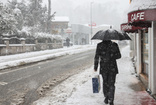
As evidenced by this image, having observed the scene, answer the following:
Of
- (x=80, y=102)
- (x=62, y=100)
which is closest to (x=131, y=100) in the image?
(x=80, y=102)

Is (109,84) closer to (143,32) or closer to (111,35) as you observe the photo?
(111,35)

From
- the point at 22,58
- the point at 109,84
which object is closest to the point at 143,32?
the point at 109,84

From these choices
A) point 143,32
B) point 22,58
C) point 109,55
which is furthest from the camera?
point 22,58

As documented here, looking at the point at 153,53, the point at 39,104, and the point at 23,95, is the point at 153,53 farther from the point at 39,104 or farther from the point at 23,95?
the point at 23,95

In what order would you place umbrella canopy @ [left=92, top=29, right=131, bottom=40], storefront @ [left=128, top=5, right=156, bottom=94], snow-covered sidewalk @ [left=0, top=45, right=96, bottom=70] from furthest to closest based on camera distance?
snow-covered sidewalk @ [left=0, top=45, right=96, bottom=70]
umbrella canopy @ [left=92, top=29, right=131, bottom=40]
storefront @ [left=128, top=5, right=156, bottom=94]

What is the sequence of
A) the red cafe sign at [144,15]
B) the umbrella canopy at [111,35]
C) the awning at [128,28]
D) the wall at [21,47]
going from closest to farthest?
the red cafe sign at [144,15], the umbrella canopy at [111,35], the awning at [128,28], the wall at [21,47]

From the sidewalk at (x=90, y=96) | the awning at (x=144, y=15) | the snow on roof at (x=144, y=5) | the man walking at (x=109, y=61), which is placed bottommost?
the sidewalk at (x=90, y=96)

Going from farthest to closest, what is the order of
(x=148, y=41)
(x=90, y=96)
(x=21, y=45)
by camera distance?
(x=21, y=45), (x=148, y=41), (x=90, y=96)

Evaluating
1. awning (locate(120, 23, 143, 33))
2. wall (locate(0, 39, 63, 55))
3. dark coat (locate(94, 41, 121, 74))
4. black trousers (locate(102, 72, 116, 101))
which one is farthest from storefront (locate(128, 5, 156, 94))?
wall (locate(0, 39, 63, 55))

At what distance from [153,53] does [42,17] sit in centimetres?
3970

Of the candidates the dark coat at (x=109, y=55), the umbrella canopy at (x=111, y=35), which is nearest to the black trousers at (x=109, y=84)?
the dark coat at (x=109, y=55)

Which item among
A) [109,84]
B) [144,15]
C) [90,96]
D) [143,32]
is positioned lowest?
[90,96]

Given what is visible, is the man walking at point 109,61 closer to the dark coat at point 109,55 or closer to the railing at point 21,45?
the dark coat at point 109,55

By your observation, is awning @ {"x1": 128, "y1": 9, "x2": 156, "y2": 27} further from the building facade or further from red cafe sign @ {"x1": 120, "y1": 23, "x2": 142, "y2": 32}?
red cafe sign @ {"x1": 120, "y1": 23, "x2": 142, "y2": 32}
